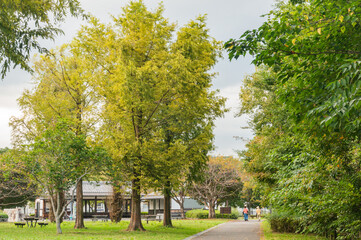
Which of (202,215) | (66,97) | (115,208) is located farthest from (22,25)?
(202,215)

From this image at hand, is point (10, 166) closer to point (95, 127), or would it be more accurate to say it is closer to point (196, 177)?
point (95, 127)

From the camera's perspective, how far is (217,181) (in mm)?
49250

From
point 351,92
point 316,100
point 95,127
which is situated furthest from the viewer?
point 95,127

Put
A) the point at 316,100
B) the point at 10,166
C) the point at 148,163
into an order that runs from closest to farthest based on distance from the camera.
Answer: the point at 316,100 → the point at 10,166 → the point at 148,163

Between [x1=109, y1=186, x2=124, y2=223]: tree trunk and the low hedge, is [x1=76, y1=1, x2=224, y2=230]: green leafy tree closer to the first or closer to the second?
[x1=109, y1=186, x2=124, y2=223]: tree trunk

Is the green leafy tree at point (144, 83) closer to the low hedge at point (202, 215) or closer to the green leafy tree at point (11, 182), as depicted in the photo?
the green leafy tree at point (11, 182)

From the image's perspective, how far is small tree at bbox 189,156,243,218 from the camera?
48.8m

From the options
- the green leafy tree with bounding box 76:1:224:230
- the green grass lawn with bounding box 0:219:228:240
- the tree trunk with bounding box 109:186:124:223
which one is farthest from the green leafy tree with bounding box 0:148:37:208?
the tree trunk with bounding box 109:186:124:223

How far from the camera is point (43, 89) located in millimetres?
27375

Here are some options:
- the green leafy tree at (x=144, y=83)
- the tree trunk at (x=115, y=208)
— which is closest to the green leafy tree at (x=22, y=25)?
the green leafy tree at (x=144, y=83)

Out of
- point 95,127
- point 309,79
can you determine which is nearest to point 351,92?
point 309,79

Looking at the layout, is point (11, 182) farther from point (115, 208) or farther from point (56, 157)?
point (56, 157)

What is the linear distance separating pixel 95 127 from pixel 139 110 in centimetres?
485

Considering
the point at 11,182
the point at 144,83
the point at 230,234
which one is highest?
the point at 144,83
